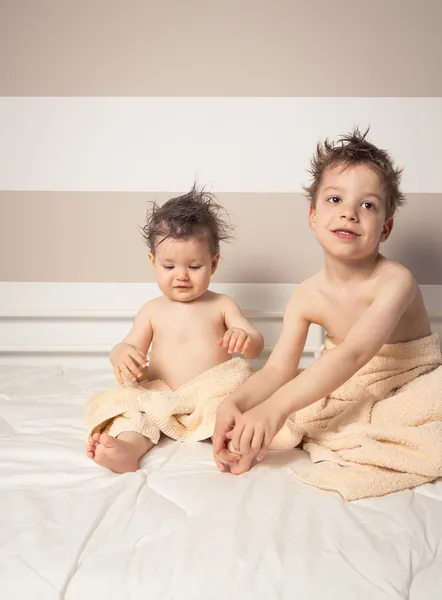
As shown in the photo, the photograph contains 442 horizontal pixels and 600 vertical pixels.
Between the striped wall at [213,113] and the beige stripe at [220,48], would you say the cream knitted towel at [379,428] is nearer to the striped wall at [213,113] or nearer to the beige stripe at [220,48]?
the striped wall at [213,113]

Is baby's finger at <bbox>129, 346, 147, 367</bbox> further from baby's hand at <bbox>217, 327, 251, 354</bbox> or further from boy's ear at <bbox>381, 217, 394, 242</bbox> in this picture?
boy's ear at <bbox>381, 217, 394, 242</bbox>

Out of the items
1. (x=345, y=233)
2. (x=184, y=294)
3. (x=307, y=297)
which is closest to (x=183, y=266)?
(x=184, y=294)

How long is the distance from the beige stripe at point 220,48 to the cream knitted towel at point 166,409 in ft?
3.19

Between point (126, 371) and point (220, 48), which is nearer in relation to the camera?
point (126, 371)

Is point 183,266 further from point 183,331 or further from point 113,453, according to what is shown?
point 113,453

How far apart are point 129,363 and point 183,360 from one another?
0.50 ft

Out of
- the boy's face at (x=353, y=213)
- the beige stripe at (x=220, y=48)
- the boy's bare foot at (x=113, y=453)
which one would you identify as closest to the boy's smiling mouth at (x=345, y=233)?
the boy's face at (x=353, y=213)

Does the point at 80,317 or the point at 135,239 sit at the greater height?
the point at 135,239

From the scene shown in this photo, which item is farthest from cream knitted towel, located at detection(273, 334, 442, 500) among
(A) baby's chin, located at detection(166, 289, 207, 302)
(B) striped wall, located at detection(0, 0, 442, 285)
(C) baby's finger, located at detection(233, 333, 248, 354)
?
(B) striped wall, located at detection(0, 0, 442, 285)

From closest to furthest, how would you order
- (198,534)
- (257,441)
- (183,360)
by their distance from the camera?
(198,534)
(257,441)
(183,360)

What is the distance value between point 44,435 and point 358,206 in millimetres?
816

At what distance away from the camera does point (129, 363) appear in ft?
4.75

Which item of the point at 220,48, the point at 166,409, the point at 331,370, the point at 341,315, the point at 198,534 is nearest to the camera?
the point at 198,534

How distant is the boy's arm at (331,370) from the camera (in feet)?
3.61
